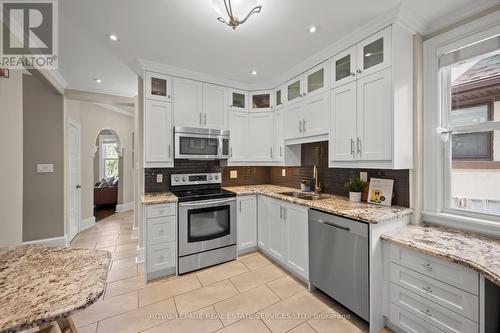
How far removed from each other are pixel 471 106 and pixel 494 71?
0.28m

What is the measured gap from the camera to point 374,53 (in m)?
1.94

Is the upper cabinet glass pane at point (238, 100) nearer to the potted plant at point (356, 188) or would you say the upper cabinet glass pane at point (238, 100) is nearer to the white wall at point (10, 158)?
the potted plant at point (356, 188)

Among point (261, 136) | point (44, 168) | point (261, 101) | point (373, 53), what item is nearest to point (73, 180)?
point (44, 168)

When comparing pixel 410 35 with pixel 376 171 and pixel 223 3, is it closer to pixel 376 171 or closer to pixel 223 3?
pixel 376 171

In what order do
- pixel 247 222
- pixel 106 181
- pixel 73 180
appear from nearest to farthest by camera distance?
pixel 247 222 → pixel 73 180 → pixel 106 181

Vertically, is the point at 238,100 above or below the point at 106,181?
above

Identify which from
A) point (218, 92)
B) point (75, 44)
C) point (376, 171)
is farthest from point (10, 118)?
point (376, 171)

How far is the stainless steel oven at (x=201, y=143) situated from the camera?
280 cm

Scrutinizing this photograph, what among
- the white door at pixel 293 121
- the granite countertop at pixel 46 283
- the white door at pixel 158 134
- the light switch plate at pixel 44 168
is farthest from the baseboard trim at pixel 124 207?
the granite countertop at pixel 46 283

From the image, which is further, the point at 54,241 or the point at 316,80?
the point at 54,241

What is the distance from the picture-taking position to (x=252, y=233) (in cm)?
309

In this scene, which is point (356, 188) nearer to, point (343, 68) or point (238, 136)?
point (343, 68)

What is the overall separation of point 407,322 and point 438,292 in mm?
368

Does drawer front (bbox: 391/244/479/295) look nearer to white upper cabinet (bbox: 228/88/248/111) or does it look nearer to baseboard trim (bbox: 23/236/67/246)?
white upper cabinet (bbox: 228/88/248/111)
